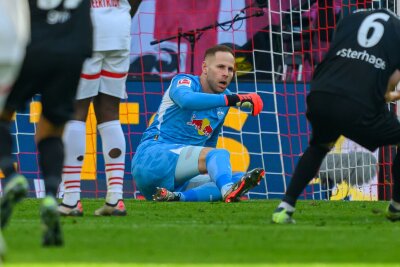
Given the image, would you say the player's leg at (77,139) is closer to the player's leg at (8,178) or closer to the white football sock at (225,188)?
the player's leg at (8,178)

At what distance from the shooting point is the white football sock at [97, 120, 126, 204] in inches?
319

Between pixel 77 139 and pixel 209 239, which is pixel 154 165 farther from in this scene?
pixel 209 239

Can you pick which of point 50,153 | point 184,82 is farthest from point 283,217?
point 184,82

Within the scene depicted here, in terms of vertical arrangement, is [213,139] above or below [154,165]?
above

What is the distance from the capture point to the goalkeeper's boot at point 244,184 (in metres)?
9.74

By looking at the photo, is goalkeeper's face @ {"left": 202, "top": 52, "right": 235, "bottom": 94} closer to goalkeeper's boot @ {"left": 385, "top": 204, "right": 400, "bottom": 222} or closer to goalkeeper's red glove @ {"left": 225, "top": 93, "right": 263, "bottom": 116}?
goalkeeper's red glove @ {"left": 225, "top": 93, "right": 263, "bottom": 116}

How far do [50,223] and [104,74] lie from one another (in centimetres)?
259

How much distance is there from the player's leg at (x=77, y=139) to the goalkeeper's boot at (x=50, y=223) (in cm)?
216

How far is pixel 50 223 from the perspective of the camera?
18.4ft

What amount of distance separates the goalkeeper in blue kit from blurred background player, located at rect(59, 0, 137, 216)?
6.37 ft

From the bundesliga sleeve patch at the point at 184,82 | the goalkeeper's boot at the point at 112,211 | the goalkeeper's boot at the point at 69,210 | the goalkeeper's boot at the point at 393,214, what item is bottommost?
the goalkeeper's boot at the point at 393,214

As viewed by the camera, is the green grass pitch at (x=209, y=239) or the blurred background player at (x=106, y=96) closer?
the green grass pitch at (x=209, y=239)

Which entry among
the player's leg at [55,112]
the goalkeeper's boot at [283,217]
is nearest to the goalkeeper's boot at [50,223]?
the player's leg at [55,112]

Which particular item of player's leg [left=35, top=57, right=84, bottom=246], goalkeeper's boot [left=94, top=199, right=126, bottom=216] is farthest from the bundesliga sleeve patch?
player's leg [left=35, top=57, right=84, bottom=246]
